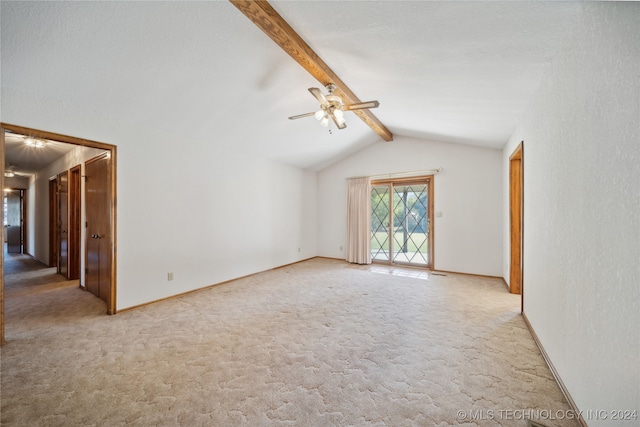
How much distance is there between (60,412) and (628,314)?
9.65 ft

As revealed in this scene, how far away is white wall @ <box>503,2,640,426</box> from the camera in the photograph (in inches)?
41.5

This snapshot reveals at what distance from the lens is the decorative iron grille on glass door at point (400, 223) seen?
210 inches

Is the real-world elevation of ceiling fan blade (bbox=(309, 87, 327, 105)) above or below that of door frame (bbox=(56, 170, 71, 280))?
above

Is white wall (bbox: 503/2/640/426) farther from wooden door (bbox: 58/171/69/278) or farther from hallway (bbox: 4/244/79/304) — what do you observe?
wooden door (bbox: 58/171/69/278)

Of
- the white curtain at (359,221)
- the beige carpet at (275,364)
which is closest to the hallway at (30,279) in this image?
the beige carpet at (275,364)

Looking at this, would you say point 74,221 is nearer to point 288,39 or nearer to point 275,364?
point 275,364

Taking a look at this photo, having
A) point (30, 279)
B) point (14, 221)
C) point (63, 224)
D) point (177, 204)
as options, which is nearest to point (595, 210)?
point (177, 204)

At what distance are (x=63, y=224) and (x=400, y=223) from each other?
6.57m

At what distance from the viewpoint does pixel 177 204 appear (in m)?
3.57

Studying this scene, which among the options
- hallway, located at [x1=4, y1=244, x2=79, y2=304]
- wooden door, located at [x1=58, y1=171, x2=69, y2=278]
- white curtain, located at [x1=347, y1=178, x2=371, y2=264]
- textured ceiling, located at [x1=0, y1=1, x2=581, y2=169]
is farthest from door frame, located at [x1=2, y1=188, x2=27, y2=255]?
white curtain, located at [x1=347, y1=178, x2=371, y2=264]

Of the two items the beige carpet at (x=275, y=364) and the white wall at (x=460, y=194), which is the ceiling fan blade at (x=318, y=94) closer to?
the beige carpet at (x=275, y=364)

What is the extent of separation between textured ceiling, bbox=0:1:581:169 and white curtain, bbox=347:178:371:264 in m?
2.50

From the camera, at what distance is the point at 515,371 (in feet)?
6.23

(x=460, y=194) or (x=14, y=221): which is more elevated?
(x=460, y=194)
